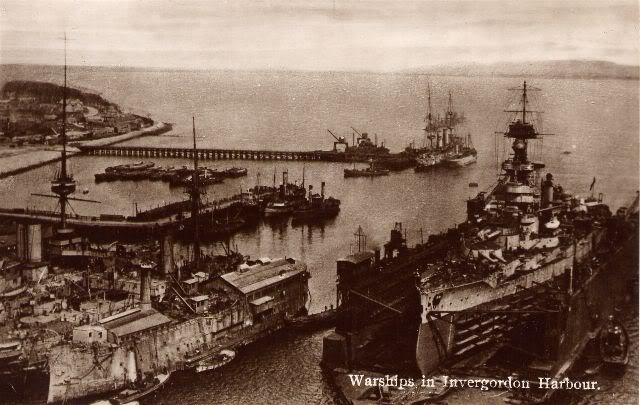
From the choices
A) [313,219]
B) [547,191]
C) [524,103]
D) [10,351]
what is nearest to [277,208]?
[313,219]

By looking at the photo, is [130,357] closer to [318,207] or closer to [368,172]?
[318,207]

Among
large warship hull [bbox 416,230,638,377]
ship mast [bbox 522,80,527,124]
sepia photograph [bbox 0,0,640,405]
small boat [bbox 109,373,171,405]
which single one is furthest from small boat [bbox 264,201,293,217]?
ship mast [bbox 522,80,527,124]

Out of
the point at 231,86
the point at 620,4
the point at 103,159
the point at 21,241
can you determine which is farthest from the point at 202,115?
the point at 620,4

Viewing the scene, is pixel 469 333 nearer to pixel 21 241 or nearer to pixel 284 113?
pixel 284 113

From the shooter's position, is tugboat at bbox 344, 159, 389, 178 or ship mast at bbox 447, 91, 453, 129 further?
tugboat at bbox 344, 159, 389, 178

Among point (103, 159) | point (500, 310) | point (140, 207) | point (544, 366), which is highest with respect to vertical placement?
point (103, 159)

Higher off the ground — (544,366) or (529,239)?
(529,239)

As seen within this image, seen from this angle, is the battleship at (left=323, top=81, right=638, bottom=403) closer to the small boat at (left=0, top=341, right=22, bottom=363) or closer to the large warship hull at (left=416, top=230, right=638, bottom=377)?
the large warship hull at (left=416, top=230, right=638, bottom=377)
